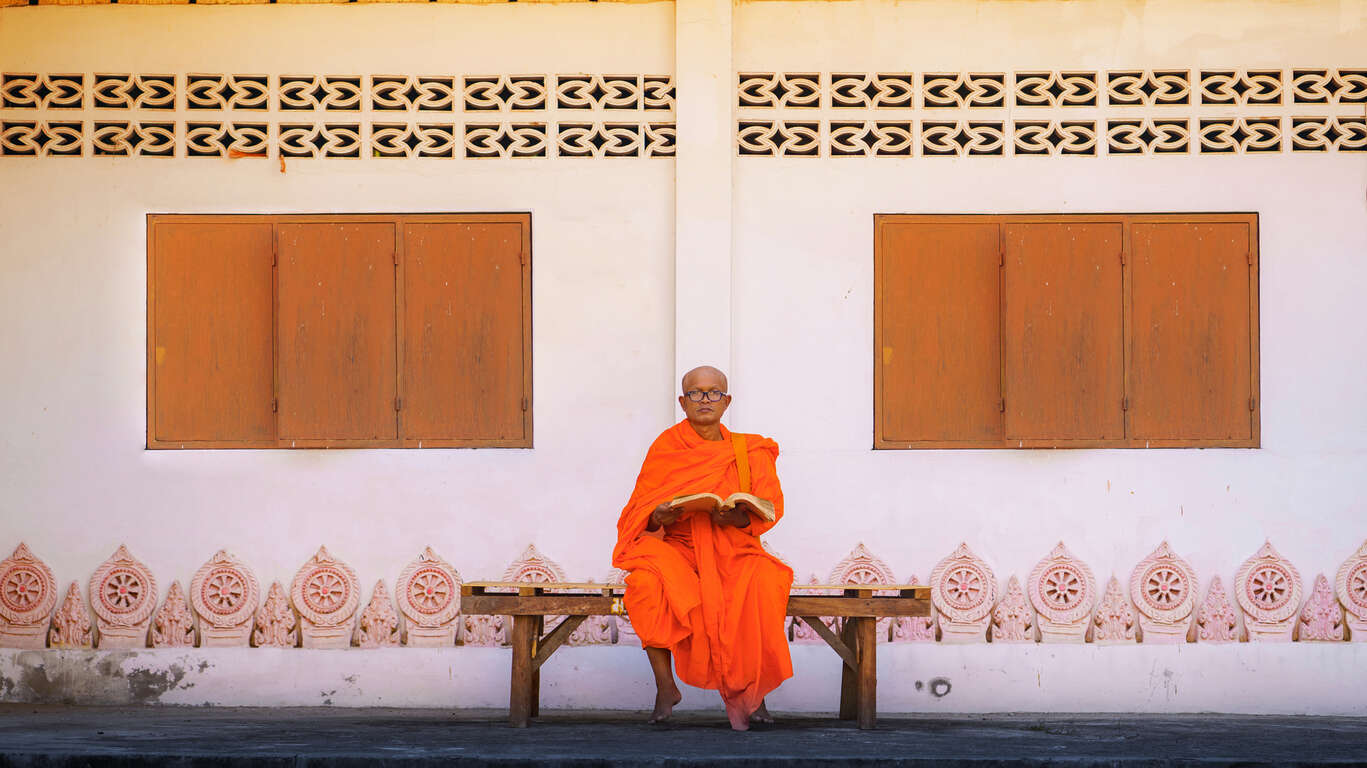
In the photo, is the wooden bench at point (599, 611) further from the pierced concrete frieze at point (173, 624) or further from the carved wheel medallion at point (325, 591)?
the pierced concrete frieze at point (173, 624)

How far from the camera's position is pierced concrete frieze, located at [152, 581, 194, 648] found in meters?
7.08

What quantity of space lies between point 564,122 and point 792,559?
7.56 feet

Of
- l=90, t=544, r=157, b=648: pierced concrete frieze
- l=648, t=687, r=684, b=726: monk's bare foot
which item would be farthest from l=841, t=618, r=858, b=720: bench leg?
l=90, t=544, r=157, b=648: pierced concrete frieze

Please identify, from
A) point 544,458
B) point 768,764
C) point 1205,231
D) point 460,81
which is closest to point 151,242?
point 460,81

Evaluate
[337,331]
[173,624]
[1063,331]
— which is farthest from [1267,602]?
[173,624]

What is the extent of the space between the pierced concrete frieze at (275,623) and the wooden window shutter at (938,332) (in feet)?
9.39

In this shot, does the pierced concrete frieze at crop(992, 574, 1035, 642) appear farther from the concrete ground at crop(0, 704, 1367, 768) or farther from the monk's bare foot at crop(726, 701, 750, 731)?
the monk's bare foot at crop(726, 701, 750, 731)

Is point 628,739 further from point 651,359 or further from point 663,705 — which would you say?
point 651,359

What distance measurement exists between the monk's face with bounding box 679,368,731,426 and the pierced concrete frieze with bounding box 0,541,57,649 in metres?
3.15

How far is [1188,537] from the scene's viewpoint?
7074mm

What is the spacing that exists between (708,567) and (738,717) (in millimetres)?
603

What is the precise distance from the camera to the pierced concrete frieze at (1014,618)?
7.05 m

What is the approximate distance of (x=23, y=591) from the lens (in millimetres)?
7090

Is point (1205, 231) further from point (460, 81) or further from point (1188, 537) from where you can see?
point (460, 81)
